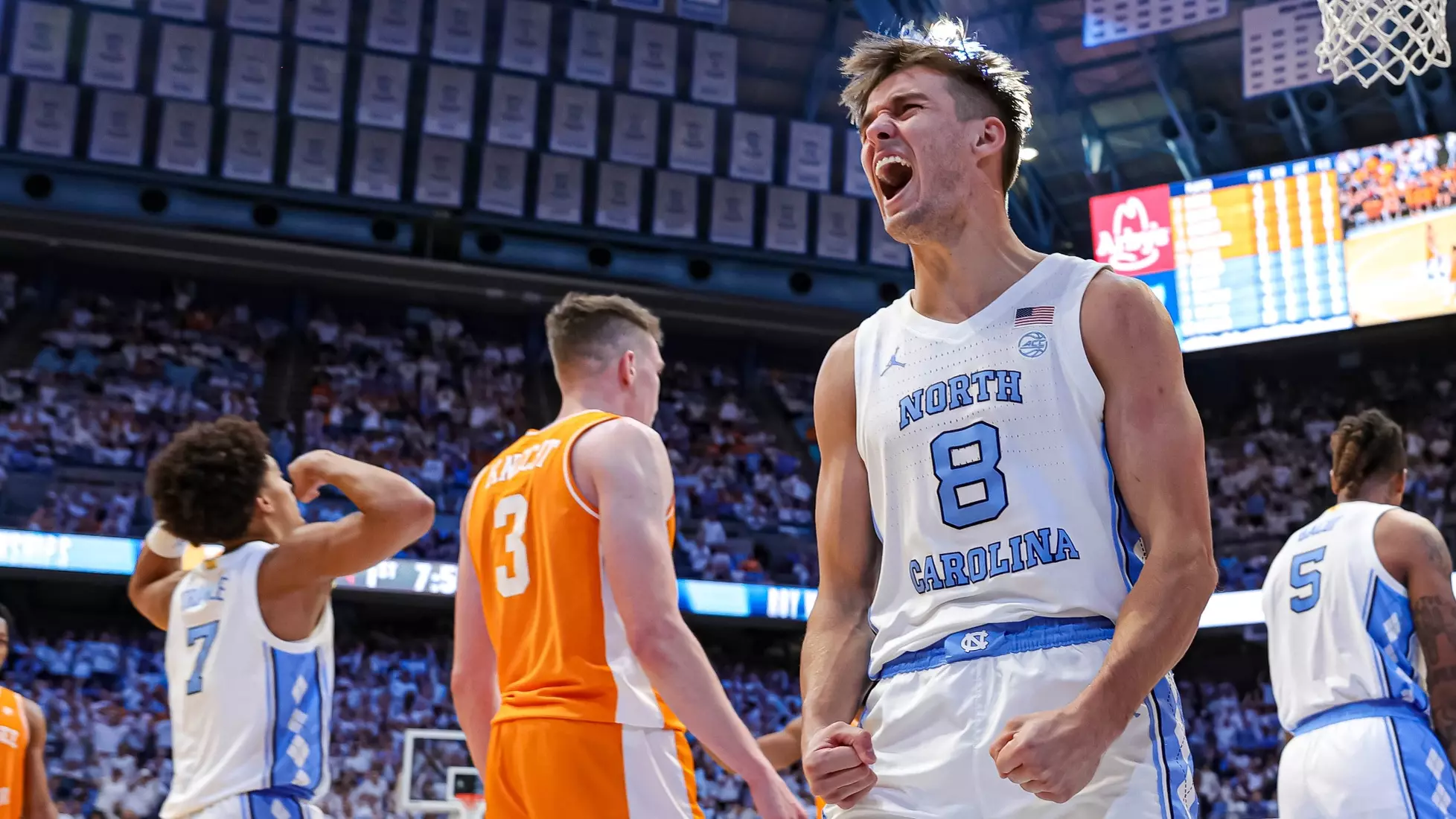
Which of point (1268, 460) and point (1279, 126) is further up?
point (1279, 126)

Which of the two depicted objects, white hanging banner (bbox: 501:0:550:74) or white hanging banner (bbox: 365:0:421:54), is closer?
white hanging banner (bbox: 365:0:421:54)

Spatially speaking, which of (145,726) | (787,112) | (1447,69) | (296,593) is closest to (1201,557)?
(296,593)

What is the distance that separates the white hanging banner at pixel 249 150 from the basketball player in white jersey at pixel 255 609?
1450 cm

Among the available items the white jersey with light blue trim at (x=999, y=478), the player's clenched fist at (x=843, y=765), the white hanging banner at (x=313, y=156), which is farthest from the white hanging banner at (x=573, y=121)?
the player's clenched fist at (x=843, y=765)

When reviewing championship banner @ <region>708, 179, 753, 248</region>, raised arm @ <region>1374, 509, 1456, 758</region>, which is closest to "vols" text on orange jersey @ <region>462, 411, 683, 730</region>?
raised arm @ <region>1374, 509, 1456, 758</region>

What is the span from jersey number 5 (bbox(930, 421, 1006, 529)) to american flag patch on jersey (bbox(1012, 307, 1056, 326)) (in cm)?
19

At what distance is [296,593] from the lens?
12.6 ft

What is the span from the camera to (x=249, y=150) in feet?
57.5

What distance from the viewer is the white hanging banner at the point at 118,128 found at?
1711 centimetres

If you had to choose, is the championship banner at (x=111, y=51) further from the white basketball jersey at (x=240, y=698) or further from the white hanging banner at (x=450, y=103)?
the white basketball jersey at (x=240, y=698)

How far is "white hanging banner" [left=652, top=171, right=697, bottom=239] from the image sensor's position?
18823mm

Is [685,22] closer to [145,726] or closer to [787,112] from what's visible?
[787,112]

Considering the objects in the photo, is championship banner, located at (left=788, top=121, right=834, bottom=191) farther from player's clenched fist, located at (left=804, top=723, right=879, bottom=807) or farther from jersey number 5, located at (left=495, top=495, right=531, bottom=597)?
player's clenched fist, located at (left=804, top=723, right=879, bottom=807)

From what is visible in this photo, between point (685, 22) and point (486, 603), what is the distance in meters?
15.9
